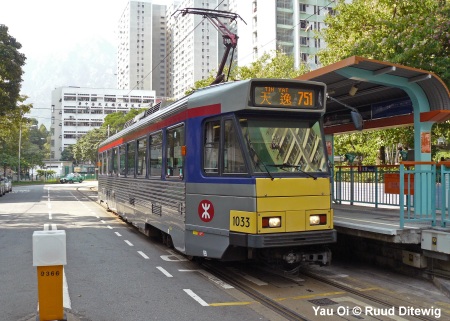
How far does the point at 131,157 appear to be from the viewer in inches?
498

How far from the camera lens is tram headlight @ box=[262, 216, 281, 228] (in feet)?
21.7

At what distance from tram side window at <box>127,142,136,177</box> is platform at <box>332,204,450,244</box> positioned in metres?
5.46

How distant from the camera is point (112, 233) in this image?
13.1 metres

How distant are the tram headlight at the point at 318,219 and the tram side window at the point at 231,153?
126cm

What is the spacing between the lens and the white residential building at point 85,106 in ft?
438

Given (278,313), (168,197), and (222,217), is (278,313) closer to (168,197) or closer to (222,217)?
(222,217)

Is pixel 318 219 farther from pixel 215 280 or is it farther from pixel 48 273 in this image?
pixel 48 273

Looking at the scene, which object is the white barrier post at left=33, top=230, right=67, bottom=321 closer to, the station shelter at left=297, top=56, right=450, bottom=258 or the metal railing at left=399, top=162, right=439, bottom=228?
the station shelter at left=297, top=56, right=450, bottom=258

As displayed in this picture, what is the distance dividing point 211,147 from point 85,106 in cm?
13375

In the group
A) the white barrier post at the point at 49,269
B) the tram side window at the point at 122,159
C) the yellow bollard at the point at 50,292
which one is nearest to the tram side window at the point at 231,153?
the white barrier post at the point at 49,269

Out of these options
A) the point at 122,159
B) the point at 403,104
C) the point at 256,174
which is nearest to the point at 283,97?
the point at 256,174

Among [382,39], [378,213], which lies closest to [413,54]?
[382,39]

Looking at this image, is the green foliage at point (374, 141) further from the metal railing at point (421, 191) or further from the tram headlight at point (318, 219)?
the tram headlight at point (318, 219)

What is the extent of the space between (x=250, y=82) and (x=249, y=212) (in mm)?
1906
